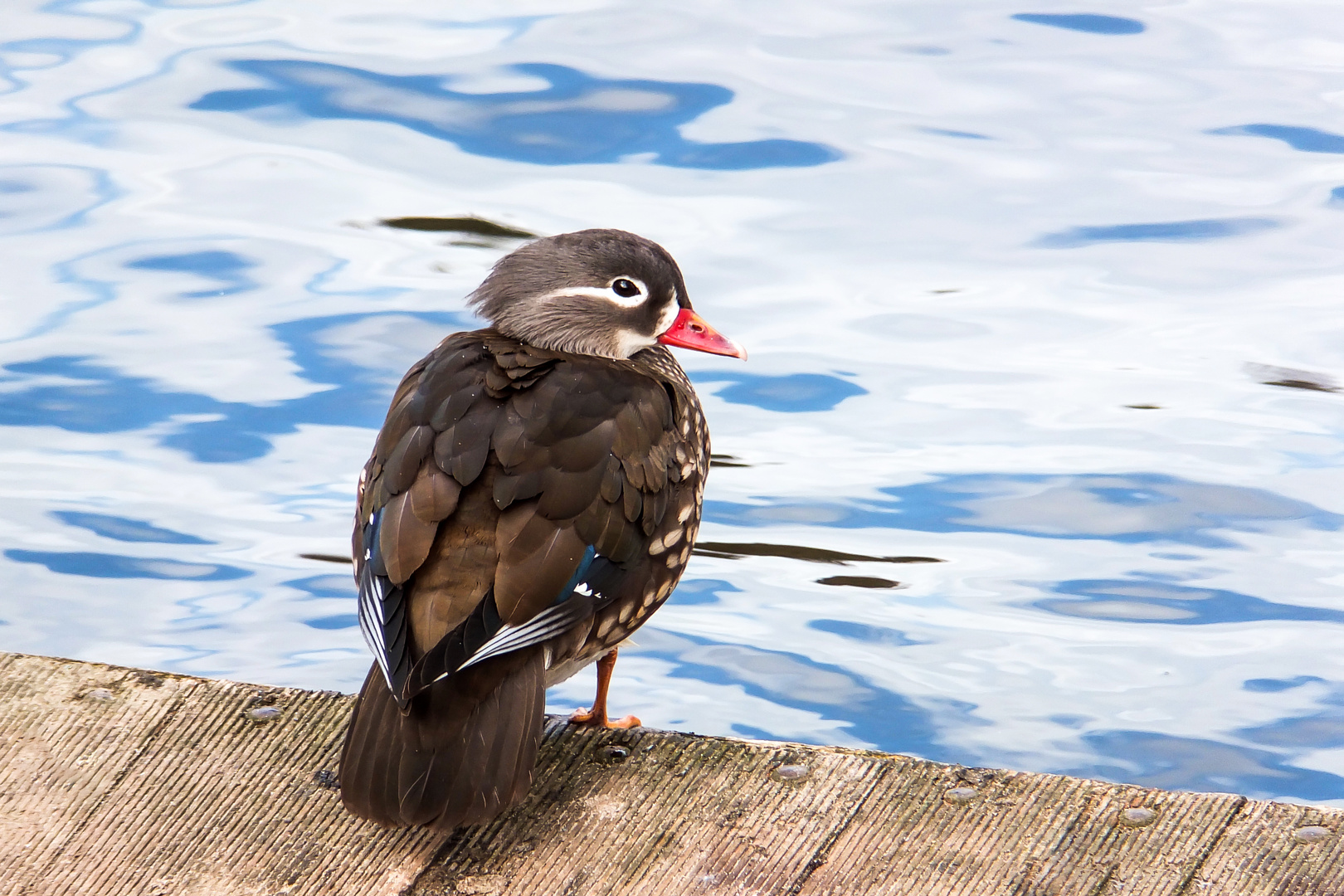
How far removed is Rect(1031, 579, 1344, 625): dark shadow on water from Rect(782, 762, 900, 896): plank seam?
248cm

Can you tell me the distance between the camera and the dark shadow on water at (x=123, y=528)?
526 cm

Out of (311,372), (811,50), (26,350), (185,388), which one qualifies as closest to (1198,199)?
(811,50)

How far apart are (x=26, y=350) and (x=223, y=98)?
239 centimetres

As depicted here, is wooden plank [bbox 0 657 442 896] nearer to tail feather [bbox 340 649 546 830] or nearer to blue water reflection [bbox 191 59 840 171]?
tail feather [bbox 340 649 546 830]

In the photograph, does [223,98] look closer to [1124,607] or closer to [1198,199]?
[1198,199]

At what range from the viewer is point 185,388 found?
6.08 m

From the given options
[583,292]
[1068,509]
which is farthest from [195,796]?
[1068,509]

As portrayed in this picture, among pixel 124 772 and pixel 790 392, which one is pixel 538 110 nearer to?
pixel 790 392

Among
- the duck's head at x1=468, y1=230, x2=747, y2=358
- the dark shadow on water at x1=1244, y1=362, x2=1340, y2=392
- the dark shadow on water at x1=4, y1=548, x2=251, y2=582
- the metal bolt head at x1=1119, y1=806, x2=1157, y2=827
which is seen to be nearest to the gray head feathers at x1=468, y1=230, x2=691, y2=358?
the duck's head at x1=468, y1=230, x2=747, y2=358

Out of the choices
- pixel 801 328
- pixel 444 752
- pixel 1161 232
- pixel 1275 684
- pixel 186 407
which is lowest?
pixel 186 407

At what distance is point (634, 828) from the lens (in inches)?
93.0

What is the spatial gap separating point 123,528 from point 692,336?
259 cm

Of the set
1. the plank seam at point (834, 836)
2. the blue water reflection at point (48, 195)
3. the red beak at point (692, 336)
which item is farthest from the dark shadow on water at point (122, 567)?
the plank seam at point (834, 836)

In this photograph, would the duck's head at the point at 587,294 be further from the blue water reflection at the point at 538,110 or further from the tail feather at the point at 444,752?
the blue water reflection at the point at 538,110
